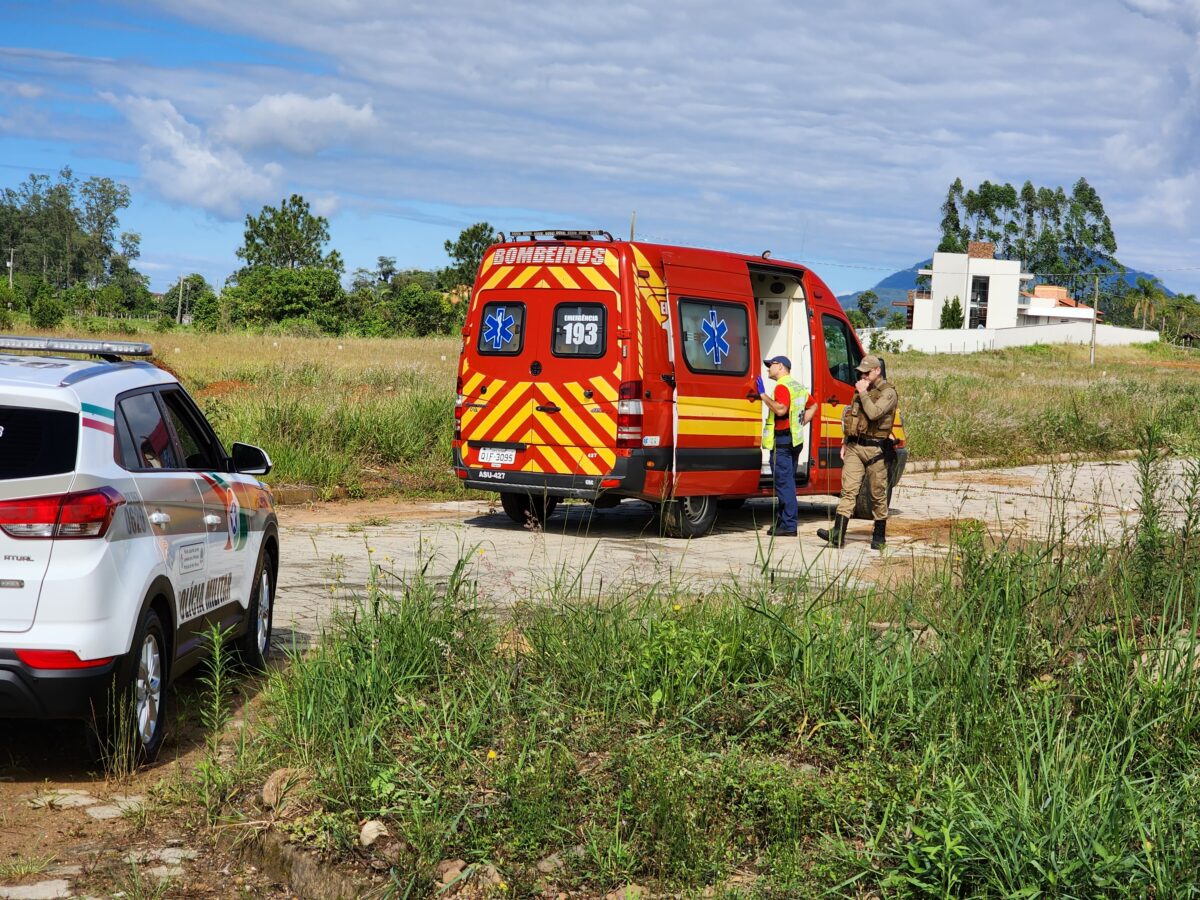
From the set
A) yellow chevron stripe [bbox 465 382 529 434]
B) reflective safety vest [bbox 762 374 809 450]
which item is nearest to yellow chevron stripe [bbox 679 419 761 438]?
reflective safety vest [bbox 762 374 809 450]

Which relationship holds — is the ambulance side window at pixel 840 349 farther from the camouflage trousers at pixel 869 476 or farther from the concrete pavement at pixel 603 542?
the camouflage trousers at pixel 869 476

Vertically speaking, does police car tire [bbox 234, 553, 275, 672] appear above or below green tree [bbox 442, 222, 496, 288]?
below

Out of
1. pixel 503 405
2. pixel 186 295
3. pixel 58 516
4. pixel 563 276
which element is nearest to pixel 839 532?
pixel 503 405

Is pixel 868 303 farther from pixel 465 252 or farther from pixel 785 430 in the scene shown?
pixel 785 430

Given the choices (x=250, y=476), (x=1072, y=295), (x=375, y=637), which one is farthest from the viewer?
(x=1072, y=295)

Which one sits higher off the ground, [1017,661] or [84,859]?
Answer: [1017,661]

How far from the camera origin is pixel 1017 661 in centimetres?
547

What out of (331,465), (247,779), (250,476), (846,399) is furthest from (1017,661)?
(331,465)

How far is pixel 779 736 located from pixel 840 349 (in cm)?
1036

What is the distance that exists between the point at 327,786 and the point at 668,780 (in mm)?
1186

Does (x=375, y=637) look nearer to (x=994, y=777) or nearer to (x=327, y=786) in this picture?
(x=327, y=786)

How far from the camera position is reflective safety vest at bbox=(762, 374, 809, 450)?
1338 cm

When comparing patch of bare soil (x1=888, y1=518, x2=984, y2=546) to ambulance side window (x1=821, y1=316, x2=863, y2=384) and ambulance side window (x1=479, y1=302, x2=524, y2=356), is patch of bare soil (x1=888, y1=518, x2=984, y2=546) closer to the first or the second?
ambulance side window (x1=821, y1=316, x2=863, y2=384)

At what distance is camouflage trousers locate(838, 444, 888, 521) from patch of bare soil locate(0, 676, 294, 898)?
7.71 metres
